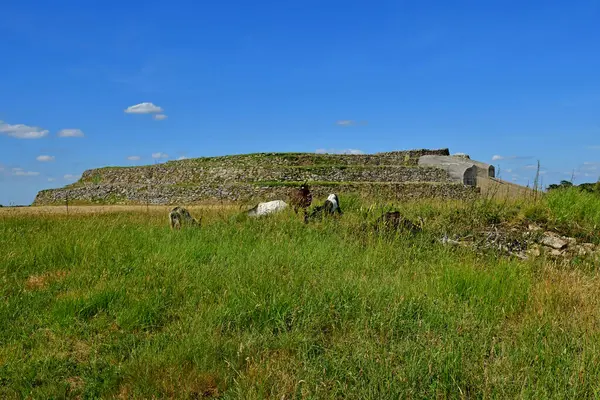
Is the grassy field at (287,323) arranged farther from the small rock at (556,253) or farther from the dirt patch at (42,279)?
the small rock at (556,253)

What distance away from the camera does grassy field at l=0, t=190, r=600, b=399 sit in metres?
3.06

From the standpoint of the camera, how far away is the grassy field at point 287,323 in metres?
3.06

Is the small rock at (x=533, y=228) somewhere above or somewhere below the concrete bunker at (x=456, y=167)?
below

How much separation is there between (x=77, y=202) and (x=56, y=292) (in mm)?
25786

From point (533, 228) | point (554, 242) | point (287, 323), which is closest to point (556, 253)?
point (554, 242)

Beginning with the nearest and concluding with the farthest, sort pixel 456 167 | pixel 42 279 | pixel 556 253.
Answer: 1. pixel 42 279
2. pixel 556 253
3. pixel 456 167

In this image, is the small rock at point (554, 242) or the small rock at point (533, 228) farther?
the small rock at point (533, 228)

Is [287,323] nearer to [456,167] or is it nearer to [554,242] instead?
[554,242]

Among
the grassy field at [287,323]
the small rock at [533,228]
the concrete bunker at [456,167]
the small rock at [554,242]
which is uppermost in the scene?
the concrete bunker at [456,167]

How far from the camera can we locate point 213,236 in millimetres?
7703

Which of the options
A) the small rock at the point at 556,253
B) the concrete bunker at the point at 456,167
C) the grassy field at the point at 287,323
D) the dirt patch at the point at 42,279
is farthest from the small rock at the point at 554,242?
the concrete bunker at the point at 456,167

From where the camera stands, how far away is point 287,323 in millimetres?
3967

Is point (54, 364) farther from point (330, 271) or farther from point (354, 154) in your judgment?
point (354, 154)

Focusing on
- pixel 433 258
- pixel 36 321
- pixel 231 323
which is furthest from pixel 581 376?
pixel 36 321
